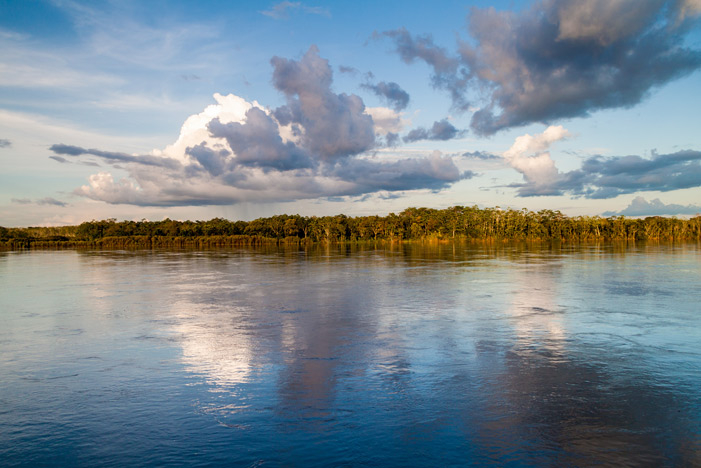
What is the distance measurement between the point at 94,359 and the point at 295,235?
540 feet

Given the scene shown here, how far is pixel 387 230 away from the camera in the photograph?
183125 mm

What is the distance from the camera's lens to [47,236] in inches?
7549

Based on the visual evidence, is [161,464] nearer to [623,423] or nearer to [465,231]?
[623,423]

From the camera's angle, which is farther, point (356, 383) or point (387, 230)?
point (387, 230)

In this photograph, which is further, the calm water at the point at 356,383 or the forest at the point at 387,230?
the forest at the point at 387,230

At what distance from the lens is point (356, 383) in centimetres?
1252

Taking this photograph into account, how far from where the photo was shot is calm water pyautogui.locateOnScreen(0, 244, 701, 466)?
9062 mm

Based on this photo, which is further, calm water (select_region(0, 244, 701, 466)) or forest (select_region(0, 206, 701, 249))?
forest (select_region(0, 206, 701, 249))

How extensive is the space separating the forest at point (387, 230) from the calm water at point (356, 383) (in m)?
147

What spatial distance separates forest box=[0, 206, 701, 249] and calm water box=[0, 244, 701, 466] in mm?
146739

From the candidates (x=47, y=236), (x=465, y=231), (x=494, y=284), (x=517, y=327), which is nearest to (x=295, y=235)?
(x=465, y=231)

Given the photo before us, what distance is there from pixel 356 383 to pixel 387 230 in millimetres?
171279

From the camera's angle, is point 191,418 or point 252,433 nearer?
point 252,433

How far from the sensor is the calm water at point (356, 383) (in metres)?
9.06
